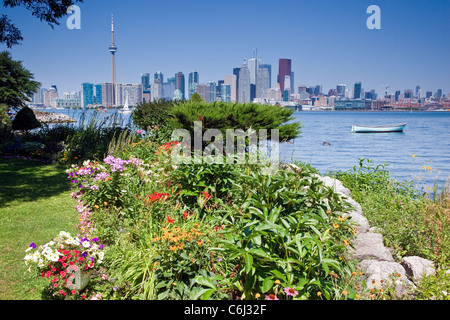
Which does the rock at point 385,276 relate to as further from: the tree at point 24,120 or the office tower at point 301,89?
the office tower at point 301,89

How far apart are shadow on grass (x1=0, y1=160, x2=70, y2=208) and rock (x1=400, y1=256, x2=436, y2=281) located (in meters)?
5.90

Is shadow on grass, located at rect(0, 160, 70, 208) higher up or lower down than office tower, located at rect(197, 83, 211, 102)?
lower down

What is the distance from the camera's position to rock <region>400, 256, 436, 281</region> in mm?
3115

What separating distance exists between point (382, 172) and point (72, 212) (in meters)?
5.94

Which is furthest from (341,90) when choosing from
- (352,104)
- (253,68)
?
(253,68)

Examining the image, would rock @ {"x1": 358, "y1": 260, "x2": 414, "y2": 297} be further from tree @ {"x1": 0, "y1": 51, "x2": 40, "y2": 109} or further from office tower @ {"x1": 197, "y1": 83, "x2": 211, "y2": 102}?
tree @ {"x1": 0, "y1": 51, "x2": 40, "y2": 109}

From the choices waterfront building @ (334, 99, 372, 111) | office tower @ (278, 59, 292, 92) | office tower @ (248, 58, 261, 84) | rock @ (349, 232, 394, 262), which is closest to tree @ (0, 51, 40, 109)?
office tower @ (248, 58, 261, 84)

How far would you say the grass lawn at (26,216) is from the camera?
3.19m

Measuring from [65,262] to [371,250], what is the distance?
308 centimetres

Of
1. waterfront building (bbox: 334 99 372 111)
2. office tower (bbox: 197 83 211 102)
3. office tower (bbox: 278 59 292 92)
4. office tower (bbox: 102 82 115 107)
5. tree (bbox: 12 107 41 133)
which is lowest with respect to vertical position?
tree (bbox: 12 107 41 133)

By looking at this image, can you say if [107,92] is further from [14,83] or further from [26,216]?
[26,216]

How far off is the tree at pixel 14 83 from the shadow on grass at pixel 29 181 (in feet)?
47.6

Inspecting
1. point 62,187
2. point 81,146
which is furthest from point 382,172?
point 81,146

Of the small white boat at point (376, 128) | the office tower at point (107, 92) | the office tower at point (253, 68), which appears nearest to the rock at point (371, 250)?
the office tower at point (253, 68)
